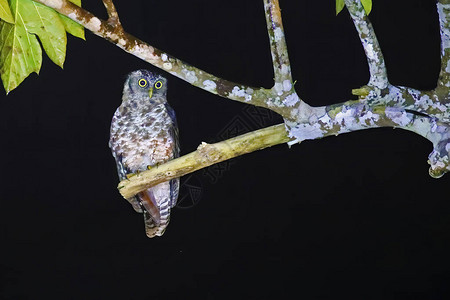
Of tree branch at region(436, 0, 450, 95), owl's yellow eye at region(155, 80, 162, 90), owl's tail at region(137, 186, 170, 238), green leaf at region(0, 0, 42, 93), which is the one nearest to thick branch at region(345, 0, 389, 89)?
tree branch at region(436, 0, 450, 95)

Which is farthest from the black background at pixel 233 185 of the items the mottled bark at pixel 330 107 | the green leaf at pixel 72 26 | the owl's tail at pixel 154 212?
the mottled bark at pixel 330 107

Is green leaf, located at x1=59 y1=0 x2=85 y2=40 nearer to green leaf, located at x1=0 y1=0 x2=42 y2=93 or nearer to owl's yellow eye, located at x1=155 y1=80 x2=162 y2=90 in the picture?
green leaf, located at x1=0 y1=0 x2=42 y2=93

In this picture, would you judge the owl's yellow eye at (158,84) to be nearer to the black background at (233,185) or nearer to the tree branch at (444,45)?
the black background at (233,185)

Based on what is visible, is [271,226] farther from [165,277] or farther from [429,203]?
[429,203]

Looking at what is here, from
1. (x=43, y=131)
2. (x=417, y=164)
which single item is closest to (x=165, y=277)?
(x=43, y=131)

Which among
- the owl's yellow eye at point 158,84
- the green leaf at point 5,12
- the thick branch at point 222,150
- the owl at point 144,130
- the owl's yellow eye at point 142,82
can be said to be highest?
the green leaf at point 5,12

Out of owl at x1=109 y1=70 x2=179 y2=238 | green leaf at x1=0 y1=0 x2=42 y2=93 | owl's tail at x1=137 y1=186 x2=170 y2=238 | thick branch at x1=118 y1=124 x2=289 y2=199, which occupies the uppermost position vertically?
green leaf at x1=0 y1=0 x2=42 y2=93
